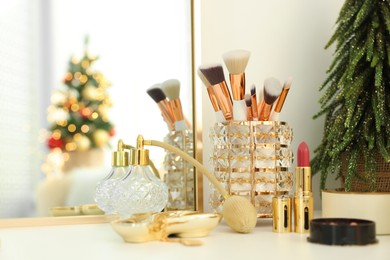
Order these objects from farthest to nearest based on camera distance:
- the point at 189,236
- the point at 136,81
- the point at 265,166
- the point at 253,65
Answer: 1. the point at 253,65
2. the point at 136,81
3. the point at 265,166
4. the point at 189,236

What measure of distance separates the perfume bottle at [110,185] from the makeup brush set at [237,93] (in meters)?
0.17

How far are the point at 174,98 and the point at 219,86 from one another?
4.4 inches

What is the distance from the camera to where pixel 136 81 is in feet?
3.37

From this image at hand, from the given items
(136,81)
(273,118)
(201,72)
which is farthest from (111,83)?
(273,118)

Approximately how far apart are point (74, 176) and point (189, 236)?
0.96ft

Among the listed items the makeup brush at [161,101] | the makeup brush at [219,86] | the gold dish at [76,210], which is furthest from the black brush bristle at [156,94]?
the gold dish at [76,210]

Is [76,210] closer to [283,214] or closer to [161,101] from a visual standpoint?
[161,101]

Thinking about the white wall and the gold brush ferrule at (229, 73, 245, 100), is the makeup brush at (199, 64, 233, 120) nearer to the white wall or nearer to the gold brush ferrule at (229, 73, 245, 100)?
the gold brush ferrule at (229, 73, 245, 100)

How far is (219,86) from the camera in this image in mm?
950

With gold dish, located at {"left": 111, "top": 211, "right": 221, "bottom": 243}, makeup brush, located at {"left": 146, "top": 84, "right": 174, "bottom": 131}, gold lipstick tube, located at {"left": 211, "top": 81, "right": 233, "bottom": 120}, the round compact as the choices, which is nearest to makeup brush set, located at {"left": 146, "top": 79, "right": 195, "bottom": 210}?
makeup brush, located at {"left": 146, "top": 84, "right": 174, "bottom": 131}

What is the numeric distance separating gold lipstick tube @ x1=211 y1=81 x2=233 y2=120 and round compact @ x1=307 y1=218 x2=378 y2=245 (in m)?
0.29

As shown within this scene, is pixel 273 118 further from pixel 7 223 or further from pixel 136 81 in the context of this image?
pixel 7 223

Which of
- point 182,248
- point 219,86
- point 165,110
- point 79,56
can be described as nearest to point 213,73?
point 219,86

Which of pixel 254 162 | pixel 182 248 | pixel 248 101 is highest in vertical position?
pixel 248 101
